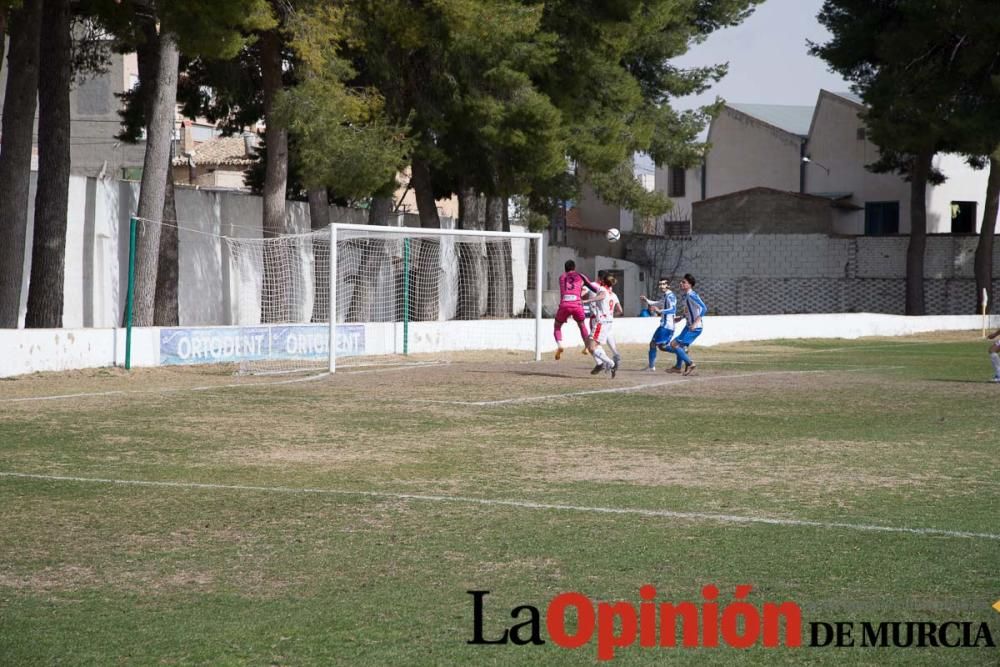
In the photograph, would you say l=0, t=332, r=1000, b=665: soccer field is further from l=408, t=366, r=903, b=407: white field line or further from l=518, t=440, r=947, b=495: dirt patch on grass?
l=408, t=366, r=903, b=407: white field line

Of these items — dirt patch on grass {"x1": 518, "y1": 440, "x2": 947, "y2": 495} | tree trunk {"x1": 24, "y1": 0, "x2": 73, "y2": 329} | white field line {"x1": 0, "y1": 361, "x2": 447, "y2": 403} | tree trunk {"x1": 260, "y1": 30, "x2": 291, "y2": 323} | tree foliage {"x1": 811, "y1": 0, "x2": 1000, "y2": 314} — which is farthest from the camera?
tree foliage {"x1": 811, "y1": 0, "x2": 1000, "y2": 314}

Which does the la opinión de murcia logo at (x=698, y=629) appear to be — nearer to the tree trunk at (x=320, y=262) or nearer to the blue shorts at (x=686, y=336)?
the blue shorts at (x=686, y=336)

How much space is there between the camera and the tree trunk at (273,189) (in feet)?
94.2

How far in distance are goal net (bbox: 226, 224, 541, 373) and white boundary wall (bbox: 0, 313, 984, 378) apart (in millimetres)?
42

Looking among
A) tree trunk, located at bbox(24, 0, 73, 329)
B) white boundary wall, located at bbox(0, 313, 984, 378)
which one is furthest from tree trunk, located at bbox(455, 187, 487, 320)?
tree trunk, located at bbox(24, 0, 73, 329)

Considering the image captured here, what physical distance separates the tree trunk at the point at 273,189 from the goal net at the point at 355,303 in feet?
0.10

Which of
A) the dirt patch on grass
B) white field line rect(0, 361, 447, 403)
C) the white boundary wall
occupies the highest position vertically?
the white boundary wall

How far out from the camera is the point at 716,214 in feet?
206

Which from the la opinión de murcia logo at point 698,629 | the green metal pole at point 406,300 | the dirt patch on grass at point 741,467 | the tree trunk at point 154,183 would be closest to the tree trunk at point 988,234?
the green metal pole at point 406,300

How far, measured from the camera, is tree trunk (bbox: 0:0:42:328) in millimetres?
23141

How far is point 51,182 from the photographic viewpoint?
2444cm

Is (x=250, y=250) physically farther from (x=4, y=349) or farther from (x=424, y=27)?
(x=4, y=349)

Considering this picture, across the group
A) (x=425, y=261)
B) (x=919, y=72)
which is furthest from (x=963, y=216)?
(x=425, y=261)

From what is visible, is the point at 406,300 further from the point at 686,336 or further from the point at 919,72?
the point at 919,72
